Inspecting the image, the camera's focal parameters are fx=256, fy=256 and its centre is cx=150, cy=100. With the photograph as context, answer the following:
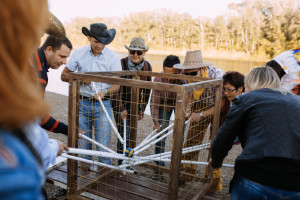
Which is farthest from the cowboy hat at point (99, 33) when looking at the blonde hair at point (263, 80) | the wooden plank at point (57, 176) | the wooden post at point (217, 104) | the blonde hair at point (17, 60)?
the blonde hair at point (17, 60)

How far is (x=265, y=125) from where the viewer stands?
5.30 feet

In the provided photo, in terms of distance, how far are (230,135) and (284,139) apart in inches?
13.1

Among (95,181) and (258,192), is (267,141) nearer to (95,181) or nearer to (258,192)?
(258,192)

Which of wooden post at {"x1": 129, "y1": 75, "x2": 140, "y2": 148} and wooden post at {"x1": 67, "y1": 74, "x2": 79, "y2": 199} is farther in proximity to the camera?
wooden post at {"x1": 129, "y1": 75, "x2": 140, "y2": 148}

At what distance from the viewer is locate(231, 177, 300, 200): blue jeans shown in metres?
1.58

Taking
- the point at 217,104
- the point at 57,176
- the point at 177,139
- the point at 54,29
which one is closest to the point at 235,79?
the point at 217,104

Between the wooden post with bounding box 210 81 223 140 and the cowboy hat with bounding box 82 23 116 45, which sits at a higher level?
the cowboy hat with bounding box 82 23 116 45

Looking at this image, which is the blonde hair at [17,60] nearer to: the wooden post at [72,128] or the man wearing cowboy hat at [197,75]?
the wooden post at [72,128]

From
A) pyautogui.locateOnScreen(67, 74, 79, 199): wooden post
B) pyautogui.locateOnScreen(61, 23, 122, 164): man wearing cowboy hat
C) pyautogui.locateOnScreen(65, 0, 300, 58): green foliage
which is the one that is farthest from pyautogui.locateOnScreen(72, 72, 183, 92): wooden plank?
pyautogui.locateOnScreen(65, 0, 300, 58): green foliage

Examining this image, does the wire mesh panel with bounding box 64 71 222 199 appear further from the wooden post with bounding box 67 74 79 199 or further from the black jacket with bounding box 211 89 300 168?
the black jacket with bounding box 211 89 300 168

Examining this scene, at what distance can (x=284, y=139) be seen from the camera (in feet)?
5.14

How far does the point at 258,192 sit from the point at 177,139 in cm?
71

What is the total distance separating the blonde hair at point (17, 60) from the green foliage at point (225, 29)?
30723 millimetres

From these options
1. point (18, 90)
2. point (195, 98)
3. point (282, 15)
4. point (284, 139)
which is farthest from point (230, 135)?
point (282, 15)
